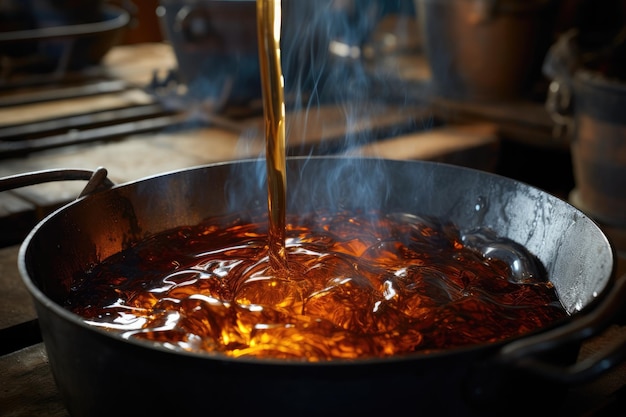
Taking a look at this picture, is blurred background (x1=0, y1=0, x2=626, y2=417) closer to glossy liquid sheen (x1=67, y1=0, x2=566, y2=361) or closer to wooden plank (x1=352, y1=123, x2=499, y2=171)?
wooden plank (x1=352, y1=123, x2=499, y2=171)

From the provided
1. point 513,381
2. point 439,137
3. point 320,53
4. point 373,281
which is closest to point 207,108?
point 320,53

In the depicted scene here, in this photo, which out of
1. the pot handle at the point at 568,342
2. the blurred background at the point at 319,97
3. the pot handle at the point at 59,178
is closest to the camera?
the pot handle at the point at 568,342

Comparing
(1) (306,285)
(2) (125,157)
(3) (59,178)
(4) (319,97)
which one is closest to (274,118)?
(1) (306,285)

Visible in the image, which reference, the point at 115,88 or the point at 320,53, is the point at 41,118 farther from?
the point at 320,53

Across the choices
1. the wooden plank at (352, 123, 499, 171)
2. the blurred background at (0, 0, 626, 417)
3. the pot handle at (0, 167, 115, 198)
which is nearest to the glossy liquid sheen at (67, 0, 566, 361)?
the pot handle at (0, 167, 115, 198)

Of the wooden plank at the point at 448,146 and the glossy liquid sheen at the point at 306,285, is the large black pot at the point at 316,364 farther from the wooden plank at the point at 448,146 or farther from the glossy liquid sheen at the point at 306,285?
the wooden plank at the point at 448,146

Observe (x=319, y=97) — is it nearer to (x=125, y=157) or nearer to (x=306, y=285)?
(x=125, y=157)

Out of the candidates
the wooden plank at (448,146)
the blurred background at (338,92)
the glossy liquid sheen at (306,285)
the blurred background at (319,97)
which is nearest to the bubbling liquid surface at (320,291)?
the glossy liquid sheen at (306,285)
